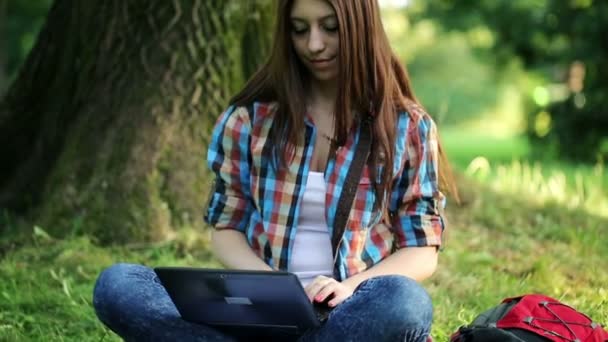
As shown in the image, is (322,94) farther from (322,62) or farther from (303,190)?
(303,190)

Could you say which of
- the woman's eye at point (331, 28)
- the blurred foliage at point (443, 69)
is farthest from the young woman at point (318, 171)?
the blurred foliage at point (443, 69)

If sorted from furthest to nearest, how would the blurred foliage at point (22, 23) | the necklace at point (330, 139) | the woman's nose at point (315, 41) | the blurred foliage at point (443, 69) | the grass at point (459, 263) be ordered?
1. the blurred foliage at point (443, 69)
2. the blurred foliage at point (22, 23)
3. the grass at point (459, 263)
4. the necklace at point (330, 139)
5. the woman's nose at point (315, 41)

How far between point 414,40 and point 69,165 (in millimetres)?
31254

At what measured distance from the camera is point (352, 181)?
109 inches

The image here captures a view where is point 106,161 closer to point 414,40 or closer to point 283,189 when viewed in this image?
point 283,189

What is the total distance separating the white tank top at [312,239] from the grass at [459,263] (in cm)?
76

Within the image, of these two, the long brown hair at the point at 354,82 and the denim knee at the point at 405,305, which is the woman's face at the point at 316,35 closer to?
the long brown hair at the point at 354,82

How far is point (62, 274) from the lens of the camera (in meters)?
4.03

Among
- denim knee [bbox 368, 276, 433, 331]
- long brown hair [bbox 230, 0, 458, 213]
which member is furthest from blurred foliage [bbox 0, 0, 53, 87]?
denim knee [bbox 368, 276, 433, 331]

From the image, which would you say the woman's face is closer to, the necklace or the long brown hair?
the long brown hair

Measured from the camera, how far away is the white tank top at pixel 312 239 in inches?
109

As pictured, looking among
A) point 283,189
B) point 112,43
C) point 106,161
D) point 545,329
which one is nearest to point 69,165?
point 106,161

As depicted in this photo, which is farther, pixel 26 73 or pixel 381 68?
pixel 26 73

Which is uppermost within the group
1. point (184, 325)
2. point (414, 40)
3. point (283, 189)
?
point (283, 189)
